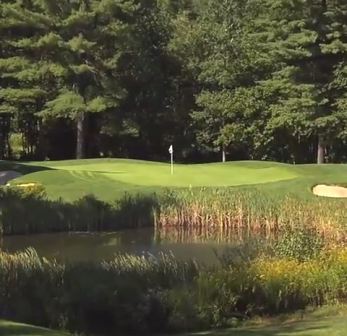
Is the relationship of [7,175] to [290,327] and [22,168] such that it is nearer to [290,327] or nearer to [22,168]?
[22,168]

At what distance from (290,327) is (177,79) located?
42850mm

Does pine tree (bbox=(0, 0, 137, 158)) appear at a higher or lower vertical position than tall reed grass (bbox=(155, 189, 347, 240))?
higher

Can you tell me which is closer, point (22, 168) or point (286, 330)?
point (286, 330)

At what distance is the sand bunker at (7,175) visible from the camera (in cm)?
3031

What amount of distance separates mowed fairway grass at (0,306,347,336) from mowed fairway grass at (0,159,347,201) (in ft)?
48.6

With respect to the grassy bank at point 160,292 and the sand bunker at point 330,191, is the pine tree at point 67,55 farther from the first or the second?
the grassy bank at point 160,292

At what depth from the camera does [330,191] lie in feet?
92.8

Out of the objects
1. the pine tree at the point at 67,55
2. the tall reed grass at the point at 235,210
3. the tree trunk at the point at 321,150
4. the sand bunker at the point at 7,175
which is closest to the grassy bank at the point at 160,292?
the tall reed grass at the point at 235,210

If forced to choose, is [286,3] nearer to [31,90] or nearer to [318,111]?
[318,111]

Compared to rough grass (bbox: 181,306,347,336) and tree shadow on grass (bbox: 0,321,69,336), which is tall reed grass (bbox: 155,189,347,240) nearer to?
rough grass (bbox: 181,306,347,336)

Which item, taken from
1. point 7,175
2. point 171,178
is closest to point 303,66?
point 171,178

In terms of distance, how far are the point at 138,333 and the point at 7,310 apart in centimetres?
193

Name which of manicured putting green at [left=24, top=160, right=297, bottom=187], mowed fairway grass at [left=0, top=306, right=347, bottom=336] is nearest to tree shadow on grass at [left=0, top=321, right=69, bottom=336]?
mowed fairway grass at [left=0, top=306, right=347, bottom=336]

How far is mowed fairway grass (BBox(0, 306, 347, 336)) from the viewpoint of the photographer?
360 inches
